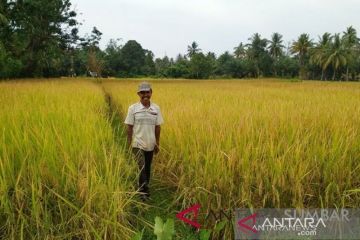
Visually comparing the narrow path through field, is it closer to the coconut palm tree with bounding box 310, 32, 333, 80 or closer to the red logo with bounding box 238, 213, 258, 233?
the red logo with bounding box 238, 213, 258, 233

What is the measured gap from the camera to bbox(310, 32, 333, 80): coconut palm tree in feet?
163

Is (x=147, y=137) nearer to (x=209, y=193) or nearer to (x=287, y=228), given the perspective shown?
(x=209, y=193)

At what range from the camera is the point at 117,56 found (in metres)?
53.8

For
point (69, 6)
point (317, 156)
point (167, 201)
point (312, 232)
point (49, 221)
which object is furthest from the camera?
point (69, 6)

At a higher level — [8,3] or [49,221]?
[8,3]

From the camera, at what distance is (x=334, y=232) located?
8.96 ft

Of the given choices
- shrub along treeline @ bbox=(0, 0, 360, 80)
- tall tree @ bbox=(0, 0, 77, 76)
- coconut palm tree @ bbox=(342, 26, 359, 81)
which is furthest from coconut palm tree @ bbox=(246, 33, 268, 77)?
tall tree @ bbox=(0, 0, 77, 76)

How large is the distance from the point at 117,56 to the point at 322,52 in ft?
98.5

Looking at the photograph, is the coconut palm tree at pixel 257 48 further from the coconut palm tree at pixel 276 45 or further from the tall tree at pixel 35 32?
the tall tree at pixel 35 32

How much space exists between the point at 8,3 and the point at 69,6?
907 centimetres

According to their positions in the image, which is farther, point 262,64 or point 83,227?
point 262,64

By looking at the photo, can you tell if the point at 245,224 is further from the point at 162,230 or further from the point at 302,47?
the point at 302,47

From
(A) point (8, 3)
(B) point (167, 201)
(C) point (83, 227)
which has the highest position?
(A) point (8, 3)

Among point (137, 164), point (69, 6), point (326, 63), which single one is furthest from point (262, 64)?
point (137, 164)
